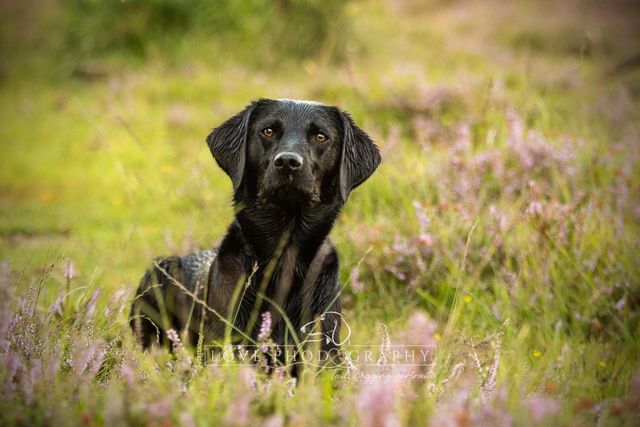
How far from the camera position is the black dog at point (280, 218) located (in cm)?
334

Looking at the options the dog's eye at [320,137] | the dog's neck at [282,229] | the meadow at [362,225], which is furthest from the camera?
the dog's eye at [320,137]

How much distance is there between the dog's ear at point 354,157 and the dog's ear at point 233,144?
21.1 inches

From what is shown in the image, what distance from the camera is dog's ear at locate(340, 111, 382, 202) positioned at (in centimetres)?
371

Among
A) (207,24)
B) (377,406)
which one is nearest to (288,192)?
(377,406)

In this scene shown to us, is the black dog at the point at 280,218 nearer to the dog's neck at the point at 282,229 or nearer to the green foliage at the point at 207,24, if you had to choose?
the dog's neck at the point at 282,229

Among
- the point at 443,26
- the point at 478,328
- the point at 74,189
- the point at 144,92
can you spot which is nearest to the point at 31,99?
the point at 144,92

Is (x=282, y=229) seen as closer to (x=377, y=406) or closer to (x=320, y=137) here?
(x=320, y=137)

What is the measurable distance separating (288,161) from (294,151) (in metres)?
0.10

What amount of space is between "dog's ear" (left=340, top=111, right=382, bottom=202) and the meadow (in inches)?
28.3

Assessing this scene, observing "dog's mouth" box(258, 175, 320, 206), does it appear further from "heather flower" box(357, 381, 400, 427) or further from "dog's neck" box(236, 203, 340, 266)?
"heather flower" box(357, 381, 400, 427)

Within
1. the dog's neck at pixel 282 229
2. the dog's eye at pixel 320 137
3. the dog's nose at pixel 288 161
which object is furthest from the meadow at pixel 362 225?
the dog's eye at pixel 320 137

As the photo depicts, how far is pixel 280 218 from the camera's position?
361 centimetres

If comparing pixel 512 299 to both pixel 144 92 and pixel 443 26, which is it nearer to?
pixel 144 92

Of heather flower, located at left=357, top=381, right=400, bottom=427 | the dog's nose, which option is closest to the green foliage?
the dog's nose
